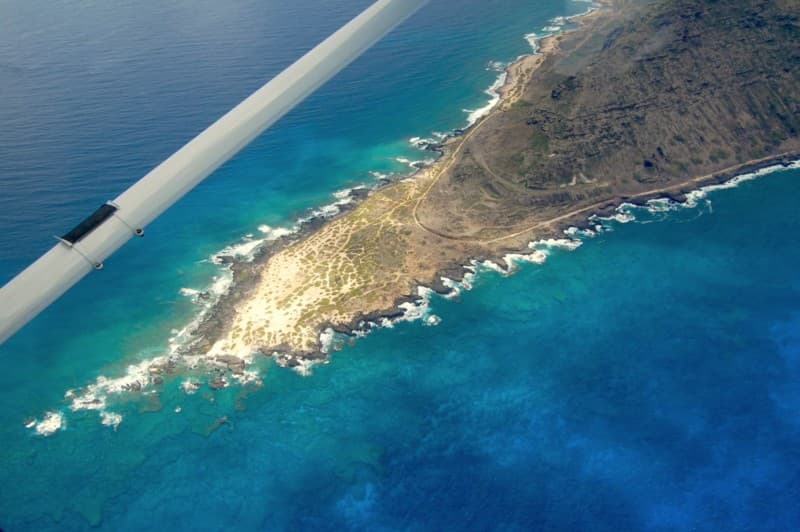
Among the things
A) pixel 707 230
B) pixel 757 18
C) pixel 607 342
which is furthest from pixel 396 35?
pixel 607 342

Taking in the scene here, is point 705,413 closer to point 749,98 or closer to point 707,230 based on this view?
point 707,230

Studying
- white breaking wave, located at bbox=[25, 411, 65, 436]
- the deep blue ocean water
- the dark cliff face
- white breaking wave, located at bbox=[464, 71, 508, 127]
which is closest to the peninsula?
the dark cliff face

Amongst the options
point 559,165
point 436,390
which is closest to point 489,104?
point 559,165

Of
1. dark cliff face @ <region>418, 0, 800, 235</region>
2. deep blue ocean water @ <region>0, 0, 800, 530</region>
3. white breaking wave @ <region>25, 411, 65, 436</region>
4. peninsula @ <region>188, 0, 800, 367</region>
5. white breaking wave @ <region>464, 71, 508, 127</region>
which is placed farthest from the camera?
white breaking wave @ <region>464, 71, 508, 127</region>

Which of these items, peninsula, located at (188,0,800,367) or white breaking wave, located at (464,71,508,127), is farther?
white breaking wave, located at (464,71,508,127)

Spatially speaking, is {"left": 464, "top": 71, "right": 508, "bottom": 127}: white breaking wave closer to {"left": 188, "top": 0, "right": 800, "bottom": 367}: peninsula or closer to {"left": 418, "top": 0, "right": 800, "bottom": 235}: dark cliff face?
{"left": 188, "top": 0, "right": 800, "bottom": 367}: peninsula

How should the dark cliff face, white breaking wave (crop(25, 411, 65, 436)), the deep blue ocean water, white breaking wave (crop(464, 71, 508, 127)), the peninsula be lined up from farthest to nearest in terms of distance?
white breaking wave (crop(464, 71, 508, 127)), the dark cliff face, the peninsula, white breaking wave (crop(25, 411, 65, 436)), the deep blue ocean water
